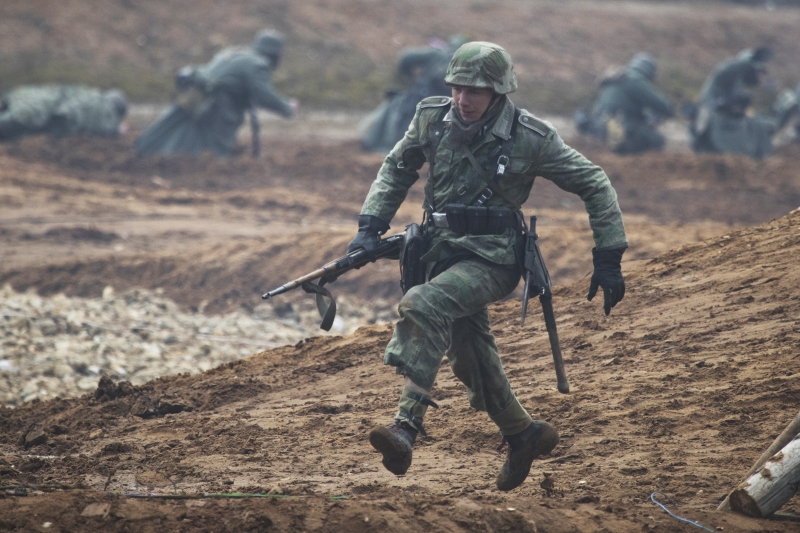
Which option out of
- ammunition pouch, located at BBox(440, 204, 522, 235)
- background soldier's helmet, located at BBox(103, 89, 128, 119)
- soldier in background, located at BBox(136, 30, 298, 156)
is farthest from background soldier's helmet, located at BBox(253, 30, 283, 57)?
ammunition pouch, located at BBox(440, 204, 522, 235)

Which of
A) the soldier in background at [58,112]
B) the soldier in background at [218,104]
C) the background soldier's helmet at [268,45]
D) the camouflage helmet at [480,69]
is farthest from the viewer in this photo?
the background soldier's helmet at [268,45]

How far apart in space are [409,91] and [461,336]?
13.2 m

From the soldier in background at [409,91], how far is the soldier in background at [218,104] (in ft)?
5.70

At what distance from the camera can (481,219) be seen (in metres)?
4.31

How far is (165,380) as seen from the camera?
6.67m

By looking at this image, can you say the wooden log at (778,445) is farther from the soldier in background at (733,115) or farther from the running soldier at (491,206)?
the soldier in background at (733,115)

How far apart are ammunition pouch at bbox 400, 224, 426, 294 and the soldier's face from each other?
1.80 ft

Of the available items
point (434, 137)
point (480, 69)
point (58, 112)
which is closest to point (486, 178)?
point (434, 137)

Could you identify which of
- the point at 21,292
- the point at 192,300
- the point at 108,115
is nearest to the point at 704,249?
the point at 192,300

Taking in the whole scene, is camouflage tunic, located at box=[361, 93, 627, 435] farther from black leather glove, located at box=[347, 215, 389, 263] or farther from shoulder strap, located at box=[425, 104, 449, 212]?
black leather glove, located at box=[347, 215, 389, 263]

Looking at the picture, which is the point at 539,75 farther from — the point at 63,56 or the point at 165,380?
the point at 165,380

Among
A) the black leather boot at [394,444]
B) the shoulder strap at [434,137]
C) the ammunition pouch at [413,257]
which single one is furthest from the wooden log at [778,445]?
the shoulder strap at [434,137]

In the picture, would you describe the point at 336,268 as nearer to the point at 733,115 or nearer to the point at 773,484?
the point at 773,484

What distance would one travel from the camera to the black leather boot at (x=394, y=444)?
3912 mm
